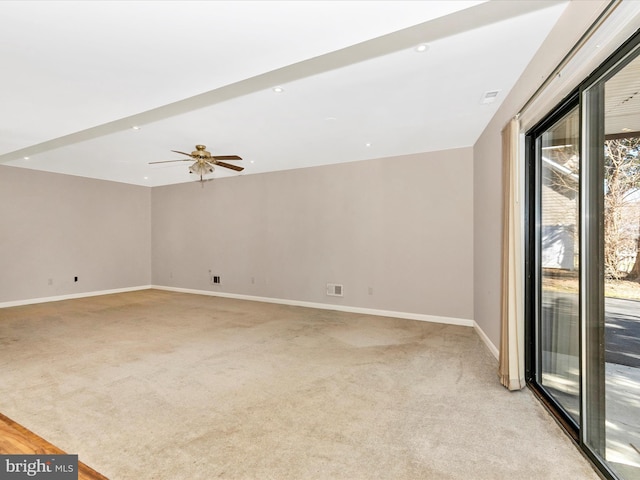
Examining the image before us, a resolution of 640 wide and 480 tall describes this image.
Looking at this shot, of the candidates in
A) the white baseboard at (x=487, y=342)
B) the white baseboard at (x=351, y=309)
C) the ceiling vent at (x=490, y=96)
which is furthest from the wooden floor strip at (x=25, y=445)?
the white baseboard at (x=351, y=309)

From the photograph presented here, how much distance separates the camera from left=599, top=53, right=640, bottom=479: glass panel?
62.7 inches

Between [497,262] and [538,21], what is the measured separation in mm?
2319

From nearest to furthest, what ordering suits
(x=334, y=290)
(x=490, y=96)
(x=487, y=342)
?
(x=490, y=96)
(x=487, y=342)
(x=334, y=290)

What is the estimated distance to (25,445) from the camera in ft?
5.95

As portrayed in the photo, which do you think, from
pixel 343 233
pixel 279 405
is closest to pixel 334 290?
pixel 343 233

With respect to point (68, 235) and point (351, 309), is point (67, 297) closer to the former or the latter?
point (68, 235)

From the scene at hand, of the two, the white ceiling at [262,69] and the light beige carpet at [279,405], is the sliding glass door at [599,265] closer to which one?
the light beige carpet at [279,405]

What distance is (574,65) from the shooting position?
1.89m

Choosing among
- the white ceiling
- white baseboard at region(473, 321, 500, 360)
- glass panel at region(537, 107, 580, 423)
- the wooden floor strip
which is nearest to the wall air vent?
white baseboard at region(473, 321, 500, 360)

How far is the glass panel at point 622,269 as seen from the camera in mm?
1594

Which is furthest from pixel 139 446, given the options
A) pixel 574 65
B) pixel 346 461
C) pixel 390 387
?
pixel 574 65

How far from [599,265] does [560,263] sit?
25.3 inches

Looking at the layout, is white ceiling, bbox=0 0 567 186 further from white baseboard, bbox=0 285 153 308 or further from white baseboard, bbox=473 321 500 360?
white baseboard, bbox=0 285 153 308

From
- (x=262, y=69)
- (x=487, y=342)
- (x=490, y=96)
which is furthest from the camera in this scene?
(x=487, y=342)
